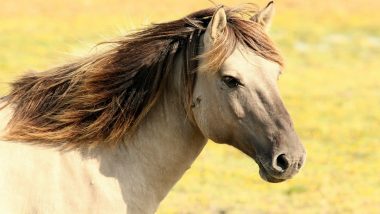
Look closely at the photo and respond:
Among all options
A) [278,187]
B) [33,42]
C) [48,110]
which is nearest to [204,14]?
[48,110]

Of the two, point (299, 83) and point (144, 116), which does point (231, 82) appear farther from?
point (299, 83)

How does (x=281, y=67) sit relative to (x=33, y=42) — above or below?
above

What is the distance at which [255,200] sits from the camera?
35.4 ft

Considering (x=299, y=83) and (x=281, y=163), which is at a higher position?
(x=281, y=163)

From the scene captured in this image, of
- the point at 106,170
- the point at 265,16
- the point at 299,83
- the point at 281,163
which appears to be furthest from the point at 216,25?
the point at 299,83

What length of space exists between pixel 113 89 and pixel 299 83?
17.2 m

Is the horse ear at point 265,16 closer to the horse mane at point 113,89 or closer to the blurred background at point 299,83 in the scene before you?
the horse mane at point 113,89

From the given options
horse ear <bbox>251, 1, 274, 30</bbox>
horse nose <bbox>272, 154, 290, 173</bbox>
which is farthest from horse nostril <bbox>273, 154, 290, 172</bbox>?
horse ear <bbox>251, 1, 274, 30</bbox>

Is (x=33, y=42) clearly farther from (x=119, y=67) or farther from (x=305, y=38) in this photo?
(x=119, y=67)

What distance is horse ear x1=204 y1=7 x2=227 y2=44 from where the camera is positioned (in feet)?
16.3

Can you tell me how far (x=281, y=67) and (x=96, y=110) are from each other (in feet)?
3.86

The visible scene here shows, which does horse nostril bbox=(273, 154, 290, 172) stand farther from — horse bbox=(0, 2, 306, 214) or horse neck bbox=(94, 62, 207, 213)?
horse neck bbox=(94, 62, 207, 213)

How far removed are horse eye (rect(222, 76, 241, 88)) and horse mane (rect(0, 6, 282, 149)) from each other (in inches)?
9.1

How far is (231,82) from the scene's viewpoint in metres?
4.99
